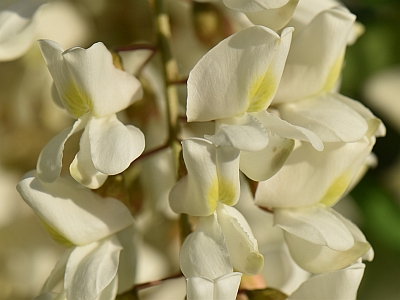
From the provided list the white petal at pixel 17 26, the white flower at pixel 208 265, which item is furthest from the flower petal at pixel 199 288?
the white petal at pixel 17 26

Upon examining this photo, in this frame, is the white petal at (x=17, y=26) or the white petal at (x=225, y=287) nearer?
the white petal at (x=225, y=287)

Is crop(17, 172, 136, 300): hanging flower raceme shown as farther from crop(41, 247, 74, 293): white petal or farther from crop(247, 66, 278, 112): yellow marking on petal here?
crop(247, 66, 278, 112): yellow marking on petal

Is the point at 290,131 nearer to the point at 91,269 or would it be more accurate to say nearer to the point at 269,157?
the point at 269,157

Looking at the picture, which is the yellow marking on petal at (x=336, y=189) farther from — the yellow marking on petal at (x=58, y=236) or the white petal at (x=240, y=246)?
the yellow marking on petal at (x=58, y=236)

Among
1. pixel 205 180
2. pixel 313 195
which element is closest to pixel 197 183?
pixel 205 180

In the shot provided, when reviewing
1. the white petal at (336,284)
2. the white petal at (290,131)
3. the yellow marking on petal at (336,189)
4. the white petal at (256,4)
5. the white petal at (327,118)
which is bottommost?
the white petal at (336,284)

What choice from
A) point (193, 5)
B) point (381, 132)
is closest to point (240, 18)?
point (193, 5)

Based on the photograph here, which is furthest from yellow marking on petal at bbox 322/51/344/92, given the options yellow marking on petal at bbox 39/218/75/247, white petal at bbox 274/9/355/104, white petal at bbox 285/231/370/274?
yellow marking on petal at bbox 39/218/75/247

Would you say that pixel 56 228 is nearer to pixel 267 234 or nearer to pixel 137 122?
pixel 137 122
